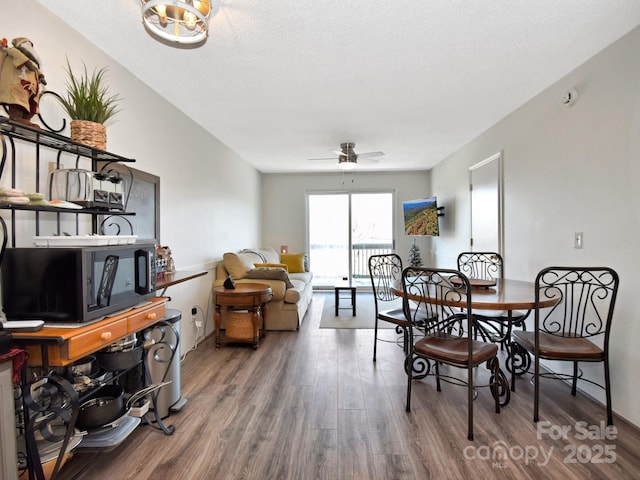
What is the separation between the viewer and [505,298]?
7.13 feet

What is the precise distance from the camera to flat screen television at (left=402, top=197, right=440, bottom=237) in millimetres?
5402

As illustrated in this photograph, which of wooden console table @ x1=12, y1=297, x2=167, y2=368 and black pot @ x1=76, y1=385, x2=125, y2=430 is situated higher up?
wooden console table @ x1=12, y1=297, x2=167, y2=368

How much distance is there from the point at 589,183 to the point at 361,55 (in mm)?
1941

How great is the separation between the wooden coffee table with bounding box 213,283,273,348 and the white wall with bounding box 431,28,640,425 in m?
2.80

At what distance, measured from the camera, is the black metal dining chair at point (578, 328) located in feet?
6.50

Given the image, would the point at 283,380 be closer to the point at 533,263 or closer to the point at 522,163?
the point at 533,263

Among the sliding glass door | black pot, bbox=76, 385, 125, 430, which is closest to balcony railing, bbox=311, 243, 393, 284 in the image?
the sliding glass door

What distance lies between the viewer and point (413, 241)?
675 centimetres

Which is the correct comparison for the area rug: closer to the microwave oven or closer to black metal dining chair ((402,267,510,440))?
black metal dining chair ((402,267,510,440))

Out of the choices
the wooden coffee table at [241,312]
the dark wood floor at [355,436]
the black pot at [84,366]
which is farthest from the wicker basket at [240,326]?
the black pot at [84,366]

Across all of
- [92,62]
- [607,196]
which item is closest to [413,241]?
[607,196]

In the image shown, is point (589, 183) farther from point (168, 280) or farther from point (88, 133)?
point (88, 133)

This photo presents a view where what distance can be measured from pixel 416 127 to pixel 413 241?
10.8ft

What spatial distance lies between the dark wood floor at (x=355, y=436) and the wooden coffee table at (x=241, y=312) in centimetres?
67
